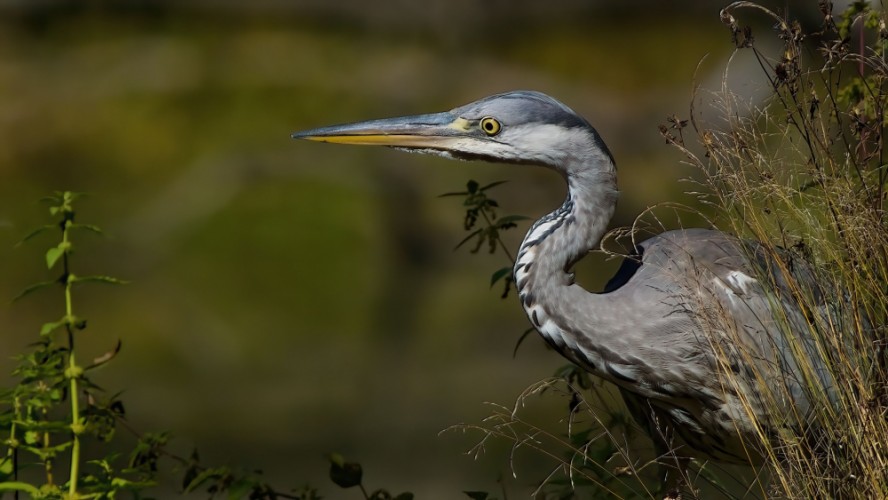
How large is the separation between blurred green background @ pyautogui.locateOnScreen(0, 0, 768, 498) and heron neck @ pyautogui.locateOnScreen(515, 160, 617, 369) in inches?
90.4

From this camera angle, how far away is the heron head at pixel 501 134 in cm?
262

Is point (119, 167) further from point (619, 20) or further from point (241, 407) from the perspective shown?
point (619, 20)

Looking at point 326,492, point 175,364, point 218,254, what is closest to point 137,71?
point 218,254

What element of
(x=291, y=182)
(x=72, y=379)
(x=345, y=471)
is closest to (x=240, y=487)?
(x=345, y=471)

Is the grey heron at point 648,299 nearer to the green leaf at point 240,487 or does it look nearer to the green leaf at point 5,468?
the green leaf at point 240,487

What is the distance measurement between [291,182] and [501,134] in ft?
8.18

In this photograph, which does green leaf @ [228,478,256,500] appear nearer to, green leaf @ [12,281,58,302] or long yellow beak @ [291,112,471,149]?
green leaf @ [12,281,58,302]

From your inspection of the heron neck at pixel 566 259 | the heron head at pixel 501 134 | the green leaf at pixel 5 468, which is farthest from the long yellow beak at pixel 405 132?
the green leaf at pixel 5 468

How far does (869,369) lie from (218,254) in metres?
3.19

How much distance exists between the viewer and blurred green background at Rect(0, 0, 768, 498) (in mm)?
4965

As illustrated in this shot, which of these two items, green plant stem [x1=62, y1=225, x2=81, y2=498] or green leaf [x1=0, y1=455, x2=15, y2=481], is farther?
green leaf [x1=0, y1=455, x2=15, y2=481]

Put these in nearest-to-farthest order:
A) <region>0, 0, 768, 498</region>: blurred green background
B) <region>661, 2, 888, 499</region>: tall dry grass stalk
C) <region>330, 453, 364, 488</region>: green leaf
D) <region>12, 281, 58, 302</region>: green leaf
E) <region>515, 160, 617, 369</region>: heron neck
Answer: <region>661, 2, 888, 499</region>: tall dry grass stalk → <region>12, 281, 58, 302</region>: green leaf → <region>515, 160, 617, 369</region>: heron neck → <region>330, 453, 364, 488</region>: green leaf → <region>0, 0, 768, 498</region>: blurred green background

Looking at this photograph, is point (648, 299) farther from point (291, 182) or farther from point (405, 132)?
point (291, 182)

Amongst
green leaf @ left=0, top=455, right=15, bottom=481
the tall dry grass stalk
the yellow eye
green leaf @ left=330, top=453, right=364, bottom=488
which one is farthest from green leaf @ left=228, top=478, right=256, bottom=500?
the tall dry grass stalk
